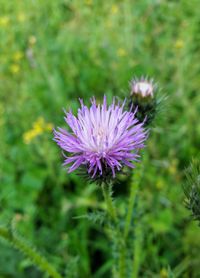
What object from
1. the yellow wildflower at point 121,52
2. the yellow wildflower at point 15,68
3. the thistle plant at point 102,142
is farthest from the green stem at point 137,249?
the yellow wildflower at point 15,68

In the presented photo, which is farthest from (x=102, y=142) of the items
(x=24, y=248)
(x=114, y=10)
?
(x=114, y=10)

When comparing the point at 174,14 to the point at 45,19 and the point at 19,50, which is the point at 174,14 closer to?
the point at 45,19

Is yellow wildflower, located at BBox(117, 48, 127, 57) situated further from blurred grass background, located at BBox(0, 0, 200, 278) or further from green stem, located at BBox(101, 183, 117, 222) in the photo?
green stem, located at BBox(101, 183, 117, 222)

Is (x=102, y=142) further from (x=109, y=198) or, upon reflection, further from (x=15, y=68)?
(x=15, y=68)

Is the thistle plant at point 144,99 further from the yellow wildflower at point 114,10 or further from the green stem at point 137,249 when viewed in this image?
the yellow wildflower at point 114,10

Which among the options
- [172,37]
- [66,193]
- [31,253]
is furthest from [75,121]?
[172,37]

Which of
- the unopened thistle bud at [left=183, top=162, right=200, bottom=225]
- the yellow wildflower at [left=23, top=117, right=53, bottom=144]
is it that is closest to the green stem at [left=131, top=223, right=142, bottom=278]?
the unopened thistle bud at [left=183, top=162, right=200, bottom=225]
